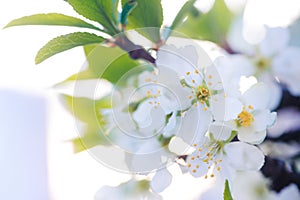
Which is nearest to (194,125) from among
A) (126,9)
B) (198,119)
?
(198,119)

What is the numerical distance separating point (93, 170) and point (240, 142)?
15cm

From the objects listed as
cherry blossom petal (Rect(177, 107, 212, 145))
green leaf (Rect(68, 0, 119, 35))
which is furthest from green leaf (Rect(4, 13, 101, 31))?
cherry blossom petal (Rect(177, 107, 212, 145))

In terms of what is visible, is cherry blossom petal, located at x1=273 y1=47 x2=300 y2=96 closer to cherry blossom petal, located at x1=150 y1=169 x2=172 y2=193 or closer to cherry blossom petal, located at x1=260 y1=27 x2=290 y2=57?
cherry blossom petal, located at x1=260 y1=27 x2=290 y2=57

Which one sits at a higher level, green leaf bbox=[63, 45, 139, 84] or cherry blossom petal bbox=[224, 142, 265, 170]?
green leaf bbox=[63, 45, 139, 84]

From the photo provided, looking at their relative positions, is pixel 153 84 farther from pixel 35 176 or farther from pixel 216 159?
pixel 35 176

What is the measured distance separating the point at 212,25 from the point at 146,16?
5 cm

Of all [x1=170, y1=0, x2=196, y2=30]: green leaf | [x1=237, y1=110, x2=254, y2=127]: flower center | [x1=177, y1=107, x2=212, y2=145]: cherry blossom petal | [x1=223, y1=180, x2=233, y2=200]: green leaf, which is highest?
[x1=170, y1=0, x2=196, y2=30]: green leaf

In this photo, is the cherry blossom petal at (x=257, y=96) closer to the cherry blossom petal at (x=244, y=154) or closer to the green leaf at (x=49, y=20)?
the cherry blossom petal at (x=244, y=154)

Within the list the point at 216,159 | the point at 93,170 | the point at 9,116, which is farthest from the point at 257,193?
the point at 9,116

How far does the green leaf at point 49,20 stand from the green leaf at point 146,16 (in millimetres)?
44

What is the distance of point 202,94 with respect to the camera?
287 millimetres

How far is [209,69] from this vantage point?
0.95 ft

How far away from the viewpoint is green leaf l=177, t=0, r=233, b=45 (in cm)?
33

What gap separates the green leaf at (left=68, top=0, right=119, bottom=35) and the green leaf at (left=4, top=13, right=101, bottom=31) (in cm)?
2
